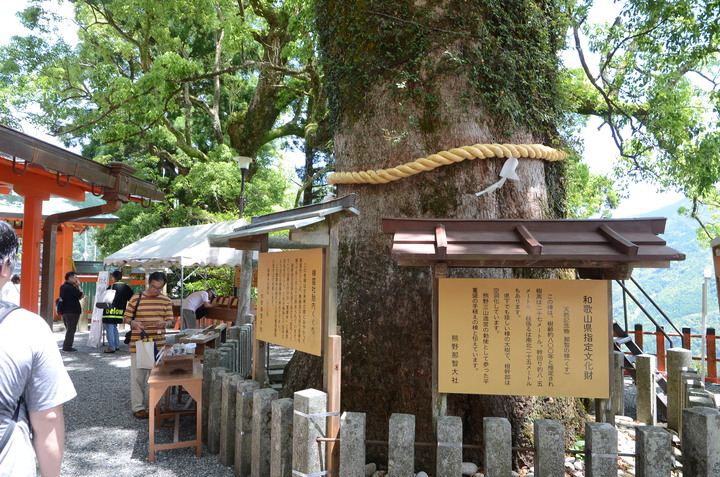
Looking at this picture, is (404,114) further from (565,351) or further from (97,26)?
(97,26)

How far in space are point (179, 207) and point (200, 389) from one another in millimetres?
12898

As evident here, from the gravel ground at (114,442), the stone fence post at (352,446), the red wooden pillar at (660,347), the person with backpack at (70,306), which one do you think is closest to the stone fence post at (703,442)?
the stone fence post at (352,446)

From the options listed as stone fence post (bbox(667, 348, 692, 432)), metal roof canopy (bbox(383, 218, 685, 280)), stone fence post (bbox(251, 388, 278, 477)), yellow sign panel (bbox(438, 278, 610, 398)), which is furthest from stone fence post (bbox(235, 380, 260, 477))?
stone fence post (bbox(667, 348, 692, 432))

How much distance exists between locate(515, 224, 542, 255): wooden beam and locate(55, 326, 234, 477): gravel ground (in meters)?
3.19

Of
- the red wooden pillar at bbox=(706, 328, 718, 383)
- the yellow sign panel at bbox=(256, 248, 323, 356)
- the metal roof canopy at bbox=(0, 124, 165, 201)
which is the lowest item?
the red wooden pillar at bbox=(706, 328, 718, 383)

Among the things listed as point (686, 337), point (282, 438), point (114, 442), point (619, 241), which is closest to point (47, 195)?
point (114, 442)

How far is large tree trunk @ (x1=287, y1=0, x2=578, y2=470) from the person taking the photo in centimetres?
423

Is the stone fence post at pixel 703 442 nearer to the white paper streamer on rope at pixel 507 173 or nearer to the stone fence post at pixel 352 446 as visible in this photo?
the stone fence post at pixel 352 446

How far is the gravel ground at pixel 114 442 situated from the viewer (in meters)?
4.43

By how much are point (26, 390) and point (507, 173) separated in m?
3.42

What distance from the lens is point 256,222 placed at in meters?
4.19

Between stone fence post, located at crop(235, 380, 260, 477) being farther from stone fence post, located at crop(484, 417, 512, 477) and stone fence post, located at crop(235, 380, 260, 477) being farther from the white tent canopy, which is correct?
the white tent canopy

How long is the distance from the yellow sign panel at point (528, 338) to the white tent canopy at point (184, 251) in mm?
7016

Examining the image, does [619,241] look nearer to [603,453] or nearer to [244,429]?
[603,453]
